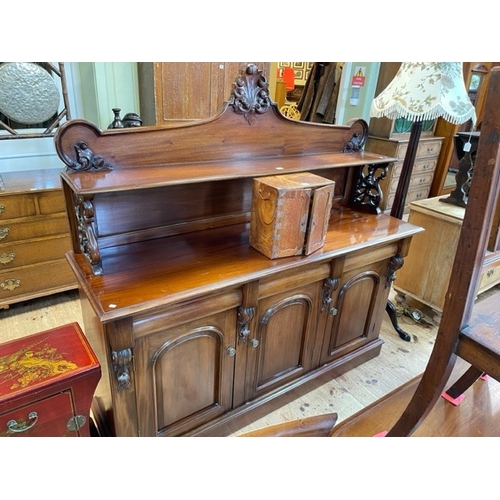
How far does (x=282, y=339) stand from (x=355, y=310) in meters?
0.47

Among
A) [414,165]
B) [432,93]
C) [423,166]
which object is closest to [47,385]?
[432,93]

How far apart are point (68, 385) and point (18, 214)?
4.70 ft

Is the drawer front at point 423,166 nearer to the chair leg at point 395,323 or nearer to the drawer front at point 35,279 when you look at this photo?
the chair leg at point 395,323

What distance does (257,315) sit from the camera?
1.46 m

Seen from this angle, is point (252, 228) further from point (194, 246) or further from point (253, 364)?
point (253, 364)

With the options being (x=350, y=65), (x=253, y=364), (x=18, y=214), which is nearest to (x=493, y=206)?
(x=253, y=364)

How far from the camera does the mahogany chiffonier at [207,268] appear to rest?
3.89 ft

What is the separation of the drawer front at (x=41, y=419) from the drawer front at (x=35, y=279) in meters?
1.42

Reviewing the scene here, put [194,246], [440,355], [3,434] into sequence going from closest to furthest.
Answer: [440,355] → [3,434] → [194,246]

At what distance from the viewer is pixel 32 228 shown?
2.23 meters

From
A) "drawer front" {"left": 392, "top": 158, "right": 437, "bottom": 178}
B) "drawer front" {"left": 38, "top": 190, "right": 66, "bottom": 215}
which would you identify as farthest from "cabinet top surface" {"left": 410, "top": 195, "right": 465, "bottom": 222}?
"drawer front" {"left": 38, "top": 190, "right": 66, "bottom": 215}

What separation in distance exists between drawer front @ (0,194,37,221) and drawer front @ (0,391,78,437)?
4.66 ft

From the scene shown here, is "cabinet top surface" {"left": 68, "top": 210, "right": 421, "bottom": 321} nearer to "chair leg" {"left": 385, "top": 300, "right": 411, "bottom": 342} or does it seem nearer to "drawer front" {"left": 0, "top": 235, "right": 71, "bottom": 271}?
"chair leg" {"left": 385, "top": 300, "right": 411, "bottom": 342}

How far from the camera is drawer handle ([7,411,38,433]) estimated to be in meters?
1.07
